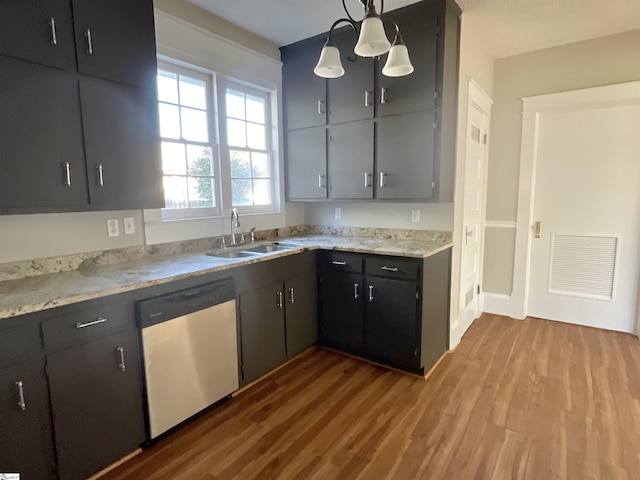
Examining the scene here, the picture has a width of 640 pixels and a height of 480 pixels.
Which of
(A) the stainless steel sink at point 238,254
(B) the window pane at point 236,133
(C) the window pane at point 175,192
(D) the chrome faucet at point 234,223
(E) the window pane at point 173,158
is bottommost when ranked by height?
(A) the stainless steel sink at point 238,254

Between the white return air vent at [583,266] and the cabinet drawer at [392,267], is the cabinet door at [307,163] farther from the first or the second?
the white return air vent at [583,266]

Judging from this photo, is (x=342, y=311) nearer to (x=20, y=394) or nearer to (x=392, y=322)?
(x=392, y=322)

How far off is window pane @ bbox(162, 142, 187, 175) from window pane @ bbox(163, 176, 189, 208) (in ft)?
0.20

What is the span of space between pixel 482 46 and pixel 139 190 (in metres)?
3.20

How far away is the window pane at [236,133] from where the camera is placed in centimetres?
301

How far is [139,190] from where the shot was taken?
6.78 ft

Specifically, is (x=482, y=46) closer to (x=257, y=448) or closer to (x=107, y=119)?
(x=107, y=119)

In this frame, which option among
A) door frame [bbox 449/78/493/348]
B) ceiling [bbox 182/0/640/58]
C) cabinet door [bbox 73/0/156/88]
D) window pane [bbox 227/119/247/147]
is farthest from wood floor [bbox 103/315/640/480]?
ceiling [bbox 182/0/640/58]

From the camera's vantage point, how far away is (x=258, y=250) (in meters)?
2.89

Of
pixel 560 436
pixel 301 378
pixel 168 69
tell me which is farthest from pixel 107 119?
pixel 560 436

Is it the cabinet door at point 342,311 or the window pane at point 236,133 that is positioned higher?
the window pane at point 236,133

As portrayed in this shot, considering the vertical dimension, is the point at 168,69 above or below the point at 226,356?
above

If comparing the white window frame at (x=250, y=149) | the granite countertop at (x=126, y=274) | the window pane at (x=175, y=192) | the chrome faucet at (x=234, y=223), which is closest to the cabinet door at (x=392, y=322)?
the granite countertop at (x=126, y=274)

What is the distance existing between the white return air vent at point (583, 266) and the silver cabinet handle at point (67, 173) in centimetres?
408
